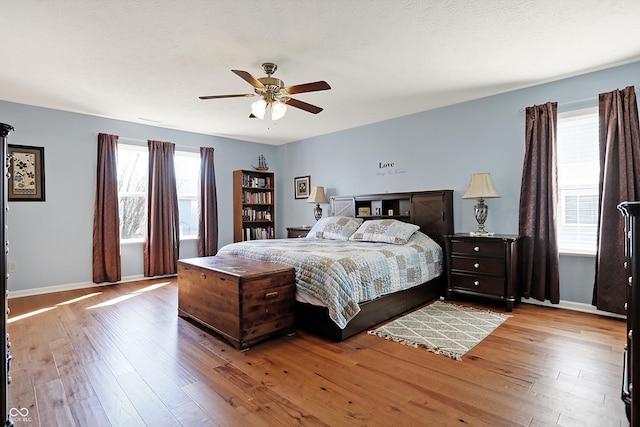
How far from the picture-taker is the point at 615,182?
3111 millimetres

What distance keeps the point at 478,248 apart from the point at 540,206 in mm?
790

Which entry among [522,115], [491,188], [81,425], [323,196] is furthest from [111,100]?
[522,115]

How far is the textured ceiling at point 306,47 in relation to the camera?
89.6 inches

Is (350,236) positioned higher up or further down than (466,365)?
higher up

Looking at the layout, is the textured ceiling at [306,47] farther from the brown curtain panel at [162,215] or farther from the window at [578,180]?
the brown curtain panel at [162,215]

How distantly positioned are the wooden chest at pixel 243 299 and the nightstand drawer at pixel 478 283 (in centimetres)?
201

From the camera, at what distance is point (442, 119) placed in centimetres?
442

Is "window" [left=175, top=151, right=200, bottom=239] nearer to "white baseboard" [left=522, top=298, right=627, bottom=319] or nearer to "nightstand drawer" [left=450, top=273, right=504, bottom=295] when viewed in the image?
"nightstand drawer" [left=450, top=273, right=504, bottom=295]

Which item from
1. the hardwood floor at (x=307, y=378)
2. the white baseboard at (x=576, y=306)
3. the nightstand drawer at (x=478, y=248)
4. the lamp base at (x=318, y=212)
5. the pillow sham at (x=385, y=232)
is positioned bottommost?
the hardwood floor at (x=307, y=378)

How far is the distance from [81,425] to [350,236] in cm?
334

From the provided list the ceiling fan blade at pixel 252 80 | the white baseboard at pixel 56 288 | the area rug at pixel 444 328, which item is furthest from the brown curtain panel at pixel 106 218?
the area rug at pixel 444 328

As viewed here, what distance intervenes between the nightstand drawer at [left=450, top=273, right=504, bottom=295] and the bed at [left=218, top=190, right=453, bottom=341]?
0.76 feet

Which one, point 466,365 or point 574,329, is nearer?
point 466,365

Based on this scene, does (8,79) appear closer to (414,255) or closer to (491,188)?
(414,255)
